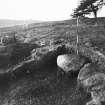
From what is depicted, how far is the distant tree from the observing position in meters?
33.5

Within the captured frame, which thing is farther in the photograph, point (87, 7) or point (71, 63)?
point (87, 7)

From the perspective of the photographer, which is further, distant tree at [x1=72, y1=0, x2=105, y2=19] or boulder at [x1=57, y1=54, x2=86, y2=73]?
distant tree at [x1=72, y1=0, x2=105, y2=19]

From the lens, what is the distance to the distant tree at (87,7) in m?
33.5

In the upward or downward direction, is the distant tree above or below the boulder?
above

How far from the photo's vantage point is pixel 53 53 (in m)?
16.2

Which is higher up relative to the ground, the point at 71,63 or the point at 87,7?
the point at 87,7

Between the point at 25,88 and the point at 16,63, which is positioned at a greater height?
the point at 16,63

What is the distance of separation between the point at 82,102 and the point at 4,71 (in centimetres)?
837

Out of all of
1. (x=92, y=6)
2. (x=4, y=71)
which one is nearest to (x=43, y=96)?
(x=4, y=71)

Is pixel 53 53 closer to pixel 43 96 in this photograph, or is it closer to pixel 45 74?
pixel 45 74

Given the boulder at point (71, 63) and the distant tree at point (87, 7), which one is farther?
the distant tree at point (87, 7)

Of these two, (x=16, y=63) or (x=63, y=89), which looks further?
(x=16, y=63)

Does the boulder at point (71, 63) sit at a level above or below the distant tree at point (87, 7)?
below

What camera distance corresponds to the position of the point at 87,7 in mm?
34344
